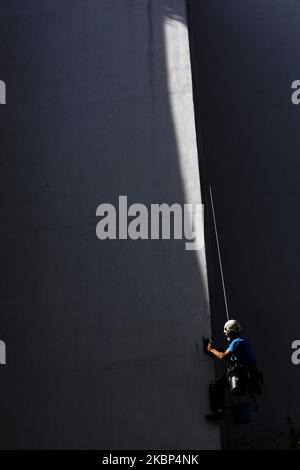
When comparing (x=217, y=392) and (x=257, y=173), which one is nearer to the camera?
(x=217, y=392)

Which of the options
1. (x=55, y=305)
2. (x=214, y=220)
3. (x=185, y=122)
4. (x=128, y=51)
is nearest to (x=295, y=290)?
(x=214, y=220)

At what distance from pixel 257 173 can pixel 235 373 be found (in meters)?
4.00

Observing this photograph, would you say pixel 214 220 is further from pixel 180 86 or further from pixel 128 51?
pixel 128 51

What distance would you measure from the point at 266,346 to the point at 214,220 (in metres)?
2.03

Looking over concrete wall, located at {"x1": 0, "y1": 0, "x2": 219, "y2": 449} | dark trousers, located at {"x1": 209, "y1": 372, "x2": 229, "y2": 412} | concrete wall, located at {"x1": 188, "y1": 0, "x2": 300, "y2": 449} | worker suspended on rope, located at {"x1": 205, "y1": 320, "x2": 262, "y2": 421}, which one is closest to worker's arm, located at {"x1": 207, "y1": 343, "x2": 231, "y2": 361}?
worker suspended on rope, located at {"x1": 205, "y1": 320, "x2": 262, "y2": 421}

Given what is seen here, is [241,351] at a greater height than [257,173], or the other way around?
[257,173]

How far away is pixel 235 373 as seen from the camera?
7.64m

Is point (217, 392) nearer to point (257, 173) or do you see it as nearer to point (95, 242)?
point (95, 242)

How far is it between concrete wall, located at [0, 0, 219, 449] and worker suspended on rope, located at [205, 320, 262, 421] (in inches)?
7.0

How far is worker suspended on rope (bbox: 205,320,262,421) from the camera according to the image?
7629 millimetres

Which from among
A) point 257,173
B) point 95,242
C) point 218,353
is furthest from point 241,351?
point 257,173

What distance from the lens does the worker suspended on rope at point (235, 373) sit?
25.0 feet

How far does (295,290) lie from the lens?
9969mm
